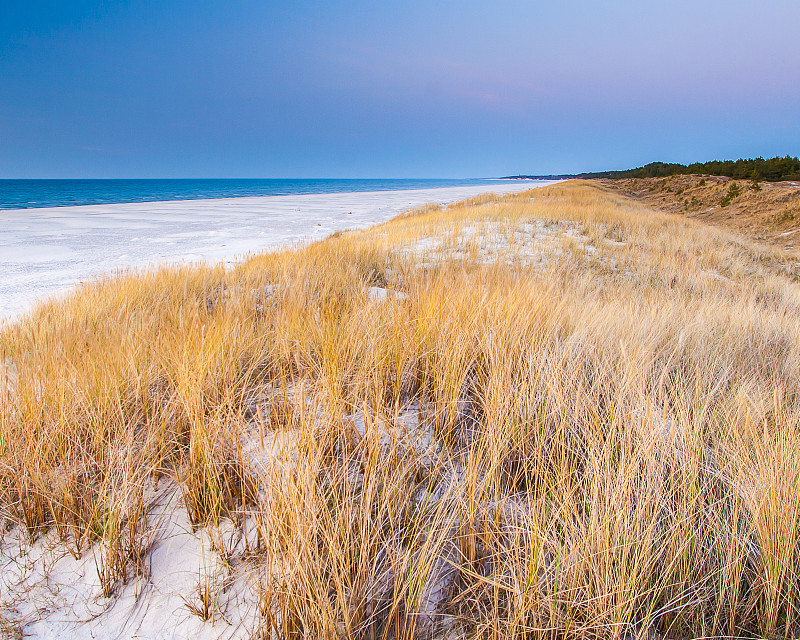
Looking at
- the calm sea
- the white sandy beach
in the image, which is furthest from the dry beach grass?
the calm sea

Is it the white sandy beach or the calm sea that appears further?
the calm sea

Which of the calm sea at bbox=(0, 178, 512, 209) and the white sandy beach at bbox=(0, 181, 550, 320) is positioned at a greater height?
the calm sea at bbox=(0, 178, 512, 209)

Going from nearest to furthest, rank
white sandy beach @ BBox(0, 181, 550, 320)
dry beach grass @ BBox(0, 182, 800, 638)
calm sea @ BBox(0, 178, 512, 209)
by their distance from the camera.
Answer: dry beach grass @ BBox(0, 182, 800, 638) < white sandy beach @ BBox(0, 181, 550, 320) < calm sea @ BBox(0, 178, 512, 209)

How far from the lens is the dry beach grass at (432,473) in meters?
0.93

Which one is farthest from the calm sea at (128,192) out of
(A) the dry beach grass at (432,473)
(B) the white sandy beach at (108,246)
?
(A) the dry beach grass at (432,473)

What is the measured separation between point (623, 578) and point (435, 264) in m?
4.29

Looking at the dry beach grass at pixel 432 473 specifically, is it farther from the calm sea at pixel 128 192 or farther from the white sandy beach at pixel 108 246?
the calm sea at pixel 128 192

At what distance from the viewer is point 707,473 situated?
1231 millimetres

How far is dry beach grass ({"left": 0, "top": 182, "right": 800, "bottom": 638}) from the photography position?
925 millimetres

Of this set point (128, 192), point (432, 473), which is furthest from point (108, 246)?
Result: point (128, 192)

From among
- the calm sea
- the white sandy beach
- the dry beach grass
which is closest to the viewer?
the dry beach grass

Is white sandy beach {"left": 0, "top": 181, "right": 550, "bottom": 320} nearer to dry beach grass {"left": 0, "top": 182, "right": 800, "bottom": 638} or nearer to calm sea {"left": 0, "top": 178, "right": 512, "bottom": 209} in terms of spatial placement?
dry beach grass {"left": 0, "top": 182, "right": 800, "bottom": 638}

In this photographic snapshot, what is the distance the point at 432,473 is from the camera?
47.9 inches

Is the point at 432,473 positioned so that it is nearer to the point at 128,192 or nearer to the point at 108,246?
the point at 108,246
